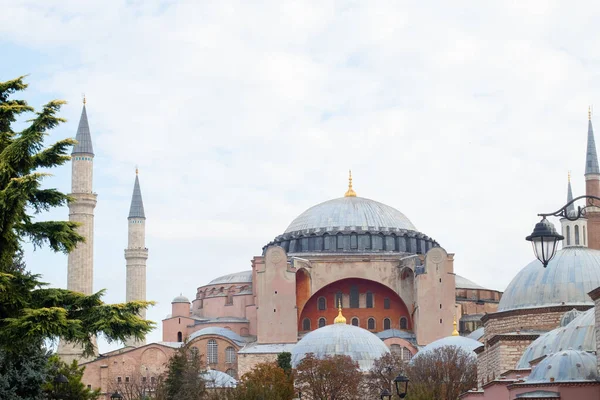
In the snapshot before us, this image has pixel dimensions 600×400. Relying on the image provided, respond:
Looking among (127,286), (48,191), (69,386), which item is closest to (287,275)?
(127,286)

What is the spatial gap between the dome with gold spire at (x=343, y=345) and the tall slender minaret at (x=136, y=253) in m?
18.7

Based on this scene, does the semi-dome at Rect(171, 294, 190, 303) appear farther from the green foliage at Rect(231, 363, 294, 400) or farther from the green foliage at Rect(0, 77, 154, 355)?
the green foliage at Rect(0, 77, 154, 355)

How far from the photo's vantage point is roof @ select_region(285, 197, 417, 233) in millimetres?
65250

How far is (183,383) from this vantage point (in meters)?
42.4

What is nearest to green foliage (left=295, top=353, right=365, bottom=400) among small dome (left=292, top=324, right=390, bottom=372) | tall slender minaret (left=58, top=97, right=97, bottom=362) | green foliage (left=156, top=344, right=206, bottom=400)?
green foliage (left=156, top=344, right=206, bottom=400)

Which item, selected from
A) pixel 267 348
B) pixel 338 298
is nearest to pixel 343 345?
pixel 267 348

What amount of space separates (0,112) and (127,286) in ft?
177

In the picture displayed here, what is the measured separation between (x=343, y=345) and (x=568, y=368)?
30476 mm

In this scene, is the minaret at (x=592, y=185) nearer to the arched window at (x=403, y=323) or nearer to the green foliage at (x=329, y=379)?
the arched window at (x=403, y=323)

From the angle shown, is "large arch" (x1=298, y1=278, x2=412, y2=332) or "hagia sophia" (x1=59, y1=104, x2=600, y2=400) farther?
"large arch" (x1=298, y1=278, x2=412, y2=332)

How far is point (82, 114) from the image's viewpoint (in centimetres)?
6881

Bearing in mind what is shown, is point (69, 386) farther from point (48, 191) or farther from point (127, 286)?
point (127, 286)

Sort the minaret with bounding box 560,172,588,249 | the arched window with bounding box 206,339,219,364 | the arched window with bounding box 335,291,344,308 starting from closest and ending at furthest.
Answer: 1. the minaret with bounding box 560,172,588,249
2. the arched window with bounding box 206,339,219,364
3. the arched window with bounding box 335,291,344,308

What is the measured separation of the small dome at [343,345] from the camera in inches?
2041
